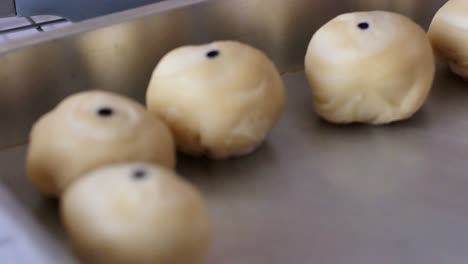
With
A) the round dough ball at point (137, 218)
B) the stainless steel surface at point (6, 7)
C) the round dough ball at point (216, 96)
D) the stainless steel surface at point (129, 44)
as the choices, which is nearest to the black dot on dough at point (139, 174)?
the round dough ball at point (137, 218)

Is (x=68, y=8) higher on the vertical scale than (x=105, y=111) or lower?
lower

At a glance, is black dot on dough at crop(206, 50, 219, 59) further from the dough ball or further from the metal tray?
the dough ball

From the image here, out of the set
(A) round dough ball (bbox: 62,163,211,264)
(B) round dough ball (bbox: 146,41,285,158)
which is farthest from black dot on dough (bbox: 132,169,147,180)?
(B) round dough ball (bbox: 146,41,285,158)

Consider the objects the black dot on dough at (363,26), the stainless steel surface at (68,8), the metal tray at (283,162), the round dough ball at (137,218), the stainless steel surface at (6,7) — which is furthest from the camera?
the stainless steel surface at (6,7)

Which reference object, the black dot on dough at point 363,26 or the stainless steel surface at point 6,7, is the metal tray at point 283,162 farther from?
the stainless steel surface at point 6,7

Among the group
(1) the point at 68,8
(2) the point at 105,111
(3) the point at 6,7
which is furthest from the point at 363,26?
(3) the point at 6,7

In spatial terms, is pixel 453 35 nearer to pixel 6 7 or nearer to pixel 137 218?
pixel 137 218
